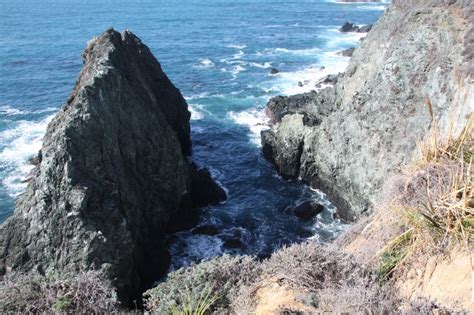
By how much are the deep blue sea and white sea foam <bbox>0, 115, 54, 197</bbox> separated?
0.10 metres

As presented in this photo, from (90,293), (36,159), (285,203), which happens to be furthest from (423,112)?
(36,159)

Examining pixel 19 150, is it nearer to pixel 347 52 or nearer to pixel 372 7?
pixel 347 52

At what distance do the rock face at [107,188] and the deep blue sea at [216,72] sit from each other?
114 inches

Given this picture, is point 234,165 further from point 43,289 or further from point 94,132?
point 43,289

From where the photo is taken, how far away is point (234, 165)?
4106 cm

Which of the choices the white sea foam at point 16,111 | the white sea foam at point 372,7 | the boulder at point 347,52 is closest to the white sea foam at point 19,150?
the white sea foam at point 16,111

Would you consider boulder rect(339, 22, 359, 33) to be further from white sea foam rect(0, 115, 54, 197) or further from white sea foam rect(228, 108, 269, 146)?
white sea foam rect(0, 115, 54, 197)

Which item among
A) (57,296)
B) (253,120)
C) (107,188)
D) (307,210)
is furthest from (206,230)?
(57,296)

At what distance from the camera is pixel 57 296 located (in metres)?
9.47

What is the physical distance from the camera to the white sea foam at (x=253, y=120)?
4647cm

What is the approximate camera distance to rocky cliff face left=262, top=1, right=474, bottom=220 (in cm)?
2573

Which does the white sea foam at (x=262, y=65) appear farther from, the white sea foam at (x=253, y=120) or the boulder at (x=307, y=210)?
the boulder at (x=307, y=210)

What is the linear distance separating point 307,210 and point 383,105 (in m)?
9.09

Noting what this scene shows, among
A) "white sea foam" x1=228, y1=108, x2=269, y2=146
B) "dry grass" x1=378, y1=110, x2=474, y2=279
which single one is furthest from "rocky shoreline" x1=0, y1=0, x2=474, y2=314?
"white sea foam" x1=228, y1=108, x2=269, y2=146
